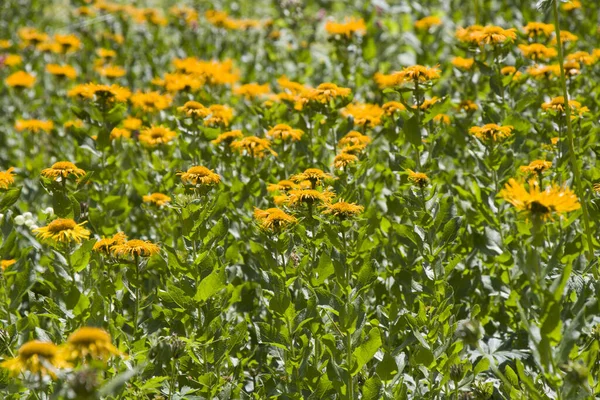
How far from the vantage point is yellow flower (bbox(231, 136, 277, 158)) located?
3.56 metres

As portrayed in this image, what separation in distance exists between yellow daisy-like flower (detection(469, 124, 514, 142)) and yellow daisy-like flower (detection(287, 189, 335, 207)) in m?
0.90

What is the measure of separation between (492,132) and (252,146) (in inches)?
45.0

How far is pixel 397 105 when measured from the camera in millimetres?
3611

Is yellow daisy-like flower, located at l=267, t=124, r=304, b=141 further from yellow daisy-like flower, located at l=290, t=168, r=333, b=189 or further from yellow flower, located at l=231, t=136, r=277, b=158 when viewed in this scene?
yellow daisy-like flower, located at l=290, t=168, r=333, b=189

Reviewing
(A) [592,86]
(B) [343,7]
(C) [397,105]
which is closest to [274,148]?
(C) [397,105]

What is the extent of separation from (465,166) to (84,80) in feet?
12.7

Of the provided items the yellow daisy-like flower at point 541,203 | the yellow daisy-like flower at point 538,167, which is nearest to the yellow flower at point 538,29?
the yellow daisy-like flower at point 538,167

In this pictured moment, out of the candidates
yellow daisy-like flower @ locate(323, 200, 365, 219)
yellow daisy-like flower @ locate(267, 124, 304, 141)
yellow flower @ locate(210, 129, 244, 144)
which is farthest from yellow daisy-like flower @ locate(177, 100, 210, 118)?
yellow daisy-like flower @ locate(323, 200, 365, 219)

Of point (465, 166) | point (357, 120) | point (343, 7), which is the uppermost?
point (357, 120)

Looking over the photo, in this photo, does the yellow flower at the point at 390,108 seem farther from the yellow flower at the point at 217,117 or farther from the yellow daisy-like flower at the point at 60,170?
the yellow daisy-like flower at the point at 60,170

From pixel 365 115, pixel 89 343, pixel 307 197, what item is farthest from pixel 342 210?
pixel 365 115

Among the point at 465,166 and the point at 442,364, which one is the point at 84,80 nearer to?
the point at 465,166

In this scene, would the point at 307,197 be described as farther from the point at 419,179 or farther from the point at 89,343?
the point at 89,343

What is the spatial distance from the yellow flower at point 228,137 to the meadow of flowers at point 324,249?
0.09 feet
